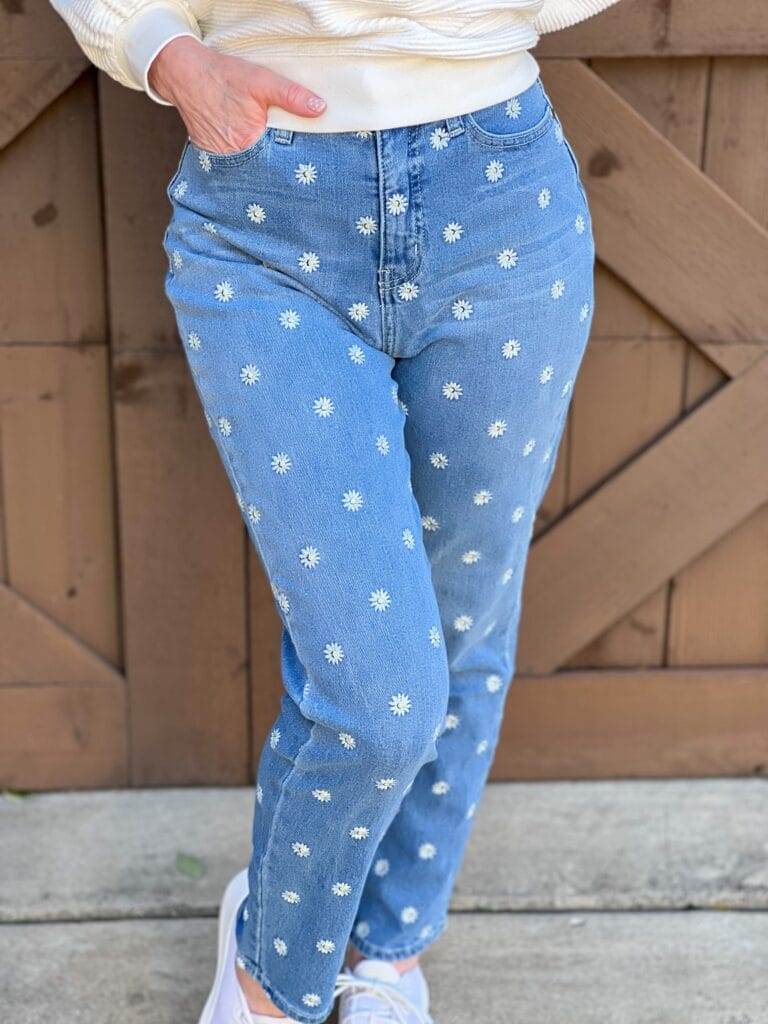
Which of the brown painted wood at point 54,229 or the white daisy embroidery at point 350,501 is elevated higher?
the brown painted wood at point 54,229

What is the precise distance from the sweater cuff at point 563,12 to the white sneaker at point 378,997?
134 cm

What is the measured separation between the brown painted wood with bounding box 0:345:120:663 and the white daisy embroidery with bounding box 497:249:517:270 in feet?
3.16

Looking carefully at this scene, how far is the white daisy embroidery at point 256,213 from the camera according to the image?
142 cm

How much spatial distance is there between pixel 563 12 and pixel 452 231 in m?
0.46

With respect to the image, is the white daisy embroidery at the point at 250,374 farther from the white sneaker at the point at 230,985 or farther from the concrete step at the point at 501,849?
the concrete step at the point at 501,849

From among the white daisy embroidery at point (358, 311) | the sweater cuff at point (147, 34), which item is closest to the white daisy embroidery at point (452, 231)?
the white daisy embroidery at point (358, 311)

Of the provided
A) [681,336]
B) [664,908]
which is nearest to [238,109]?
Result: [681,336]

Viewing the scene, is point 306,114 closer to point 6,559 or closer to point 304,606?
point 304,606

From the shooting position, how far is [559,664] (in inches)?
94.9

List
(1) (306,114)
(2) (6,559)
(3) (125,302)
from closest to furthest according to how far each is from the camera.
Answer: (1) (306,114) < (3) (125,302) < (2) (6,559)

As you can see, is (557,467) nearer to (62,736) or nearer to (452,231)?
(452,231)

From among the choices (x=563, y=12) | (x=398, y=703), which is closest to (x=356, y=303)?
(x=398, y=703)

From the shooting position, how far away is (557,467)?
2.31 m

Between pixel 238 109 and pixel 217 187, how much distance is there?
0.33 ft
